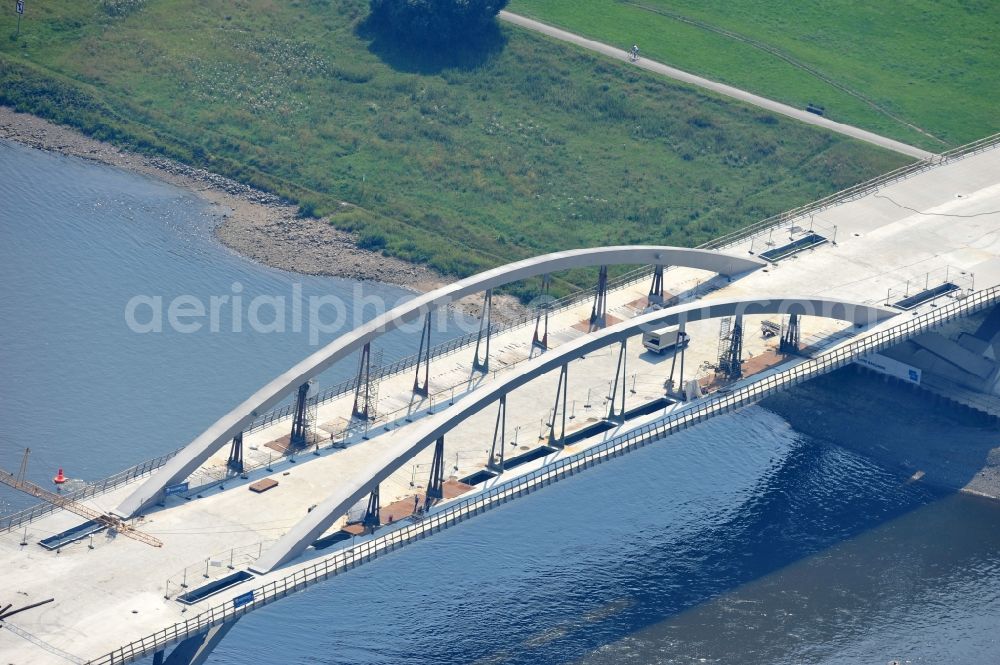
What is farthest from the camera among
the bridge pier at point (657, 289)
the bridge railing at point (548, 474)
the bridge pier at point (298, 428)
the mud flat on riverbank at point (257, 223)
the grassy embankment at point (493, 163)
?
the grassy embankment at point (493, 163)

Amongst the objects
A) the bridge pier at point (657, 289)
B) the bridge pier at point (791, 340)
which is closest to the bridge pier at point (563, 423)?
the bridge pier at point (657, 289)

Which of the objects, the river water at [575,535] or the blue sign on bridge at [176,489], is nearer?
the blue sign on bridge at [176,489]

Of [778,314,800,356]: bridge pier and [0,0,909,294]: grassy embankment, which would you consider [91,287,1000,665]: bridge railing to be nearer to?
[778,314,800,356]: bridge pier

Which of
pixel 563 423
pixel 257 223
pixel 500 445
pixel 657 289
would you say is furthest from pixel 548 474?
pixel 257 223

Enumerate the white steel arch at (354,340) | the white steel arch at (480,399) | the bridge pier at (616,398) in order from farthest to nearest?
the bridge pier at (616,398) → the white steel arch at (354,340) → the white steel arch at (480,399)

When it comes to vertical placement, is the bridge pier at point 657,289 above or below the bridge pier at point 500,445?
above

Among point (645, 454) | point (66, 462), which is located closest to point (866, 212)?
point (645, 454)

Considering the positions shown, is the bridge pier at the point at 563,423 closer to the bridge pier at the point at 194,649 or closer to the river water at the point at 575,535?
the river water at the point at 575,535
